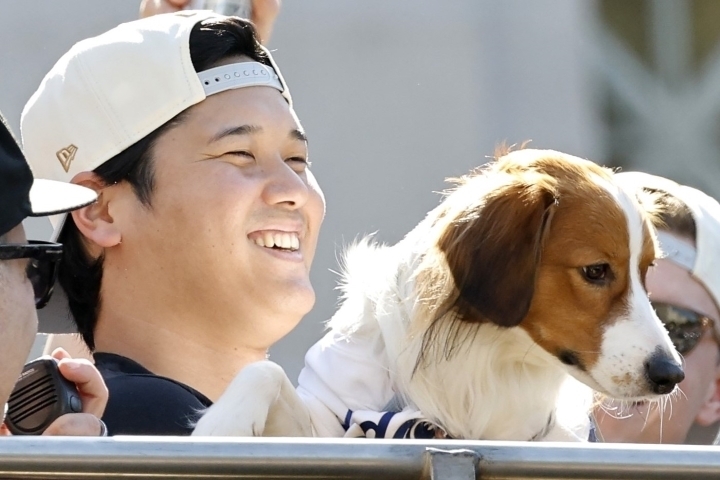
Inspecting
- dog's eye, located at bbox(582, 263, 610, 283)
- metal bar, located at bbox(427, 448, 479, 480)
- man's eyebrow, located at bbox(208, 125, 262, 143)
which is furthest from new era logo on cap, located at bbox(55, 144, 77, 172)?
metal bar, located at bbox(427, 448, 479, 480)

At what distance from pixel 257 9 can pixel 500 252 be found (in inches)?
40.7

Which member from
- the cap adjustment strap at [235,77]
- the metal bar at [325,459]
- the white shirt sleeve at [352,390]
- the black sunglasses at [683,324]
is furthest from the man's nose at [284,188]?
the metal bar at [325,459]

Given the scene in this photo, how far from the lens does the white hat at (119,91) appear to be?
2.72 metres

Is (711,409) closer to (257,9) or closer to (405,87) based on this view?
(257,9)

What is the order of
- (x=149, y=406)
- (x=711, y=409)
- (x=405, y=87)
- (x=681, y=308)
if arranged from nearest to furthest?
(x=149, y=406) → (x=681, y=308) → (x=711, y=409) → (x=405, y=87)

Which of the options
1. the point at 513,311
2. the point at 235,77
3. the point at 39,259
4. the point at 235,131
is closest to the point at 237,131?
the point at 235,131

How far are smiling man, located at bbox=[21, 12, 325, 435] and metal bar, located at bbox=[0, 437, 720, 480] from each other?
1.18 m

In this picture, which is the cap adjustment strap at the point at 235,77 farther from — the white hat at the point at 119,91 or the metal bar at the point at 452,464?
the metal bar at the point at 452,464

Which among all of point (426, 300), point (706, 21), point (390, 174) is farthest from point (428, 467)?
point (706, 21)

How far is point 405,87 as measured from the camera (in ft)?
22.1

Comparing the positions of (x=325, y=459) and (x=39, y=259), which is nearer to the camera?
(x=325, y=459)

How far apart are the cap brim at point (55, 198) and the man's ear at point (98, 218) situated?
0.79 metres

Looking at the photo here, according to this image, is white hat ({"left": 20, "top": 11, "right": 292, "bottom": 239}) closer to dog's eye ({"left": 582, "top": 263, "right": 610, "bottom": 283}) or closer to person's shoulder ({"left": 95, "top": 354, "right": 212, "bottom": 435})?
person's shoulder ({"left": 95, "top": 354, "right": 212, "bottom": 435})

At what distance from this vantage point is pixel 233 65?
280cm
